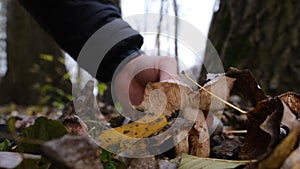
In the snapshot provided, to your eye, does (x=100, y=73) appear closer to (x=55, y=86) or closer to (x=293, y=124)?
(x=293, y=124)

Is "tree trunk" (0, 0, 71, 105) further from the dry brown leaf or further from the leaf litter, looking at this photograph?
the dry brown leaf

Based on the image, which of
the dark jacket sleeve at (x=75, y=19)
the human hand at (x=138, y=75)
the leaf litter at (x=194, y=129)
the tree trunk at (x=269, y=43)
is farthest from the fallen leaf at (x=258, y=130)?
the tree trunk at (x=269, y=43)

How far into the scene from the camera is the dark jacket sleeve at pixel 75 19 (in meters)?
1.58

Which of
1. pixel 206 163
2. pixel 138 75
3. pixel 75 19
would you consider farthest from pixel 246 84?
pixel 75 19

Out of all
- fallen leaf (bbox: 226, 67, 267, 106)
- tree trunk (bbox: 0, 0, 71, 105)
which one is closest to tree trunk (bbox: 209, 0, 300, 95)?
fallen leaf (bbox: 226, 67, 267, 106)

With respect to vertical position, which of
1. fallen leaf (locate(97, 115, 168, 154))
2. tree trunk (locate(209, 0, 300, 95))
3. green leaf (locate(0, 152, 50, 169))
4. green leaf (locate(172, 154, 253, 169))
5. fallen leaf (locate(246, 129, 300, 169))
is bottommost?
tree trunk (locate(209, 0, 300, 95))

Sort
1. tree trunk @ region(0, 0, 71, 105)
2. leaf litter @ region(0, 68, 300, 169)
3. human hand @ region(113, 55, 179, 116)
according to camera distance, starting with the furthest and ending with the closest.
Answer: tree trunk @ region(0, 0, 71, 105) < human hand @ region(113, 55, 179, 116) < leaf litter @ region(0, 68, 300, 169)

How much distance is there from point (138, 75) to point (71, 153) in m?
0.92

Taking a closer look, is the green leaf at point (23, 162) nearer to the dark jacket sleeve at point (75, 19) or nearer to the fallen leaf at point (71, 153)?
the fallen leaf at point (71, 153)

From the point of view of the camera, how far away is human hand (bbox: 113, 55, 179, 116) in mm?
1149

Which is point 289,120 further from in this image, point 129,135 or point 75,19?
point 75,19

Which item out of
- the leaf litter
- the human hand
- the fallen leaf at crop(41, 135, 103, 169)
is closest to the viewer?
the fallen leaf at crop(41, 135, 103, 169)

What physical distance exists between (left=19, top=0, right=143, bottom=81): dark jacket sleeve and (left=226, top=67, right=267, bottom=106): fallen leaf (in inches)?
33.4

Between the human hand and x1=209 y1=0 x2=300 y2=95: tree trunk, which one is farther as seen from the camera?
x1=209 y1=0 x2=300 y2=95: tree trunk
